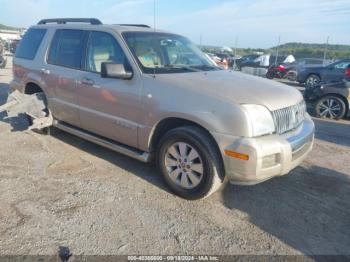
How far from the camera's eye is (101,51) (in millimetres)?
4516

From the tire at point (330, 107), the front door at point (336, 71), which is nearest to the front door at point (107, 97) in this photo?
the tire at point (330, 107)

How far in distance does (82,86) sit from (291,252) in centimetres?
331

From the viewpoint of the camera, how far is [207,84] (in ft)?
12.0

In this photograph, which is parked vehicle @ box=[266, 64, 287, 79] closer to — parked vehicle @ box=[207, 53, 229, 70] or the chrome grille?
parked vehicle @ box=[207, 53, 229, 70]

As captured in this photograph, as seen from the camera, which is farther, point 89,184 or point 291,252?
point 89,184

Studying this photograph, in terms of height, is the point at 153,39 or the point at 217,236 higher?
the point at 153,39

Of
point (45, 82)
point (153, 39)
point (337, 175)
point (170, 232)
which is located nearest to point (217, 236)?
point (170, 232)

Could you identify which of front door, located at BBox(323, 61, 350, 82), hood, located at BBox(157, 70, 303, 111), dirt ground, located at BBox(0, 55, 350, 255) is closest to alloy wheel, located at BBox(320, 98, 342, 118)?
dirt ground, located at BBox(0, 55, 350, 255)

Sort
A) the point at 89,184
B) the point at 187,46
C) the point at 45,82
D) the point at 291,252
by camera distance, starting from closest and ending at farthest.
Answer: the point at 291,252, the point at 89,184, the point at 187,46, the point at 45,82

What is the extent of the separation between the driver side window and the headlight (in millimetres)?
1825

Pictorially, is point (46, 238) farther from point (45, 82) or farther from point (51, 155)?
point (45, 82)

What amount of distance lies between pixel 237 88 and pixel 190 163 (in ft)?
3.17

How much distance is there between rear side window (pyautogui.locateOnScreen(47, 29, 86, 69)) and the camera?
4.78 metres

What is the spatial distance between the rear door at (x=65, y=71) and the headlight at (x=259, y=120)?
8.64ft
